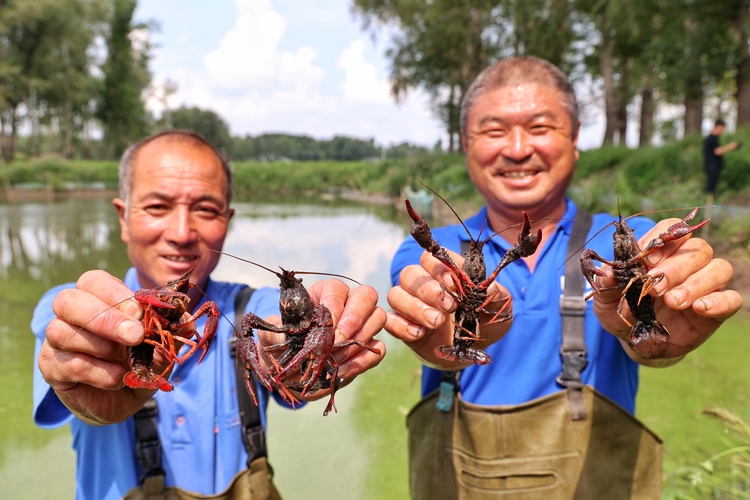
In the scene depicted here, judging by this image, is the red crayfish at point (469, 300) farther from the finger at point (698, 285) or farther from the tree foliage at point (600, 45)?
the tree foliage at point (600, 45)

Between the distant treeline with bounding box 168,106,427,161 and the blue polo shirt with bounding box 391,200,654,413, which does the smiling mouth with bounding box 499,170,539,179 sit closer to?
the blue polo shirt with bounding box 391,200,654,413

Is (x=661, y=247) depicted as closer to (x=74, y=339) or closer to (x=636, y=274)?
(x=636, y=274)

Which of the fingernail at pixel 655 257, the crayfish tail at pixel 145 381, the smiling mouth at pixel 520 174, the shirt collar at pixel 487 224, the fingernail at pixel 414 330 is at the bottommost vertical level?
the crayfish tail at pixel 145 381

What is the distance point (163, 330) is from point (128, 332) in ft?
1.05

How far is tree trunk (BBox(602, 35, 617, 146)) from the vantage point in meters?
21.4

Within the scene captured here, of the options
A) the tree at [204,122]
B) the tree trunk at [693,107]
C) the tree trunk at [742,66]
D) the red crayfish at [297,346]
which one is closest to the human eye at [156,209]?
the red crayfish at [297,346]

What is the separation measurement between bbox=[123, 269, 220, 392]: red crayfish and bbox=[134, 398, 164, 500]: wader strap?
538 millimetres

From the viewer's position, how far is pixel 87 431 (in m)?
2.46

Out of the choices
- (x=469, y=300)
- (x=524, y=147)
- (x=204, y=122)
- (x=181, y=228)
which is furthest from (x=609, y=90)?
(x=204, y=122)

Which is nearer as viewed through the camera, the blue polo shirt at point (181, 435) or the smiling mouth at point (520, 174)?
the blue polo shirt at point (181, 435)

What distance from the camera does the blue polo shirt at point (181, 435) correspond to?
2.43 meters

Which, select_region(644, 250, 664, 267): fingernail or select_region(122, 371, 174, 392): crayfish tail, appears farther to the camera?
select_region(644, 250, 664, 267): fingernail

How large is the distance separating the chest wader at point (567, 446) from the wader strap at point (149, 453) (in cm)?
160

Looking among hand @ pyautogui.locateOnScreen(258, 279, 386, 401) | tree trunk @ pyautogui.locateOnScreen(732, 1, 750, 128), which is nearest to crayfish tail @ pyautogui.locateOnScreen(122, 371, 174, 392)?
hand @ pyautogui.locateOnScreen(258, 279, 386, 401)
